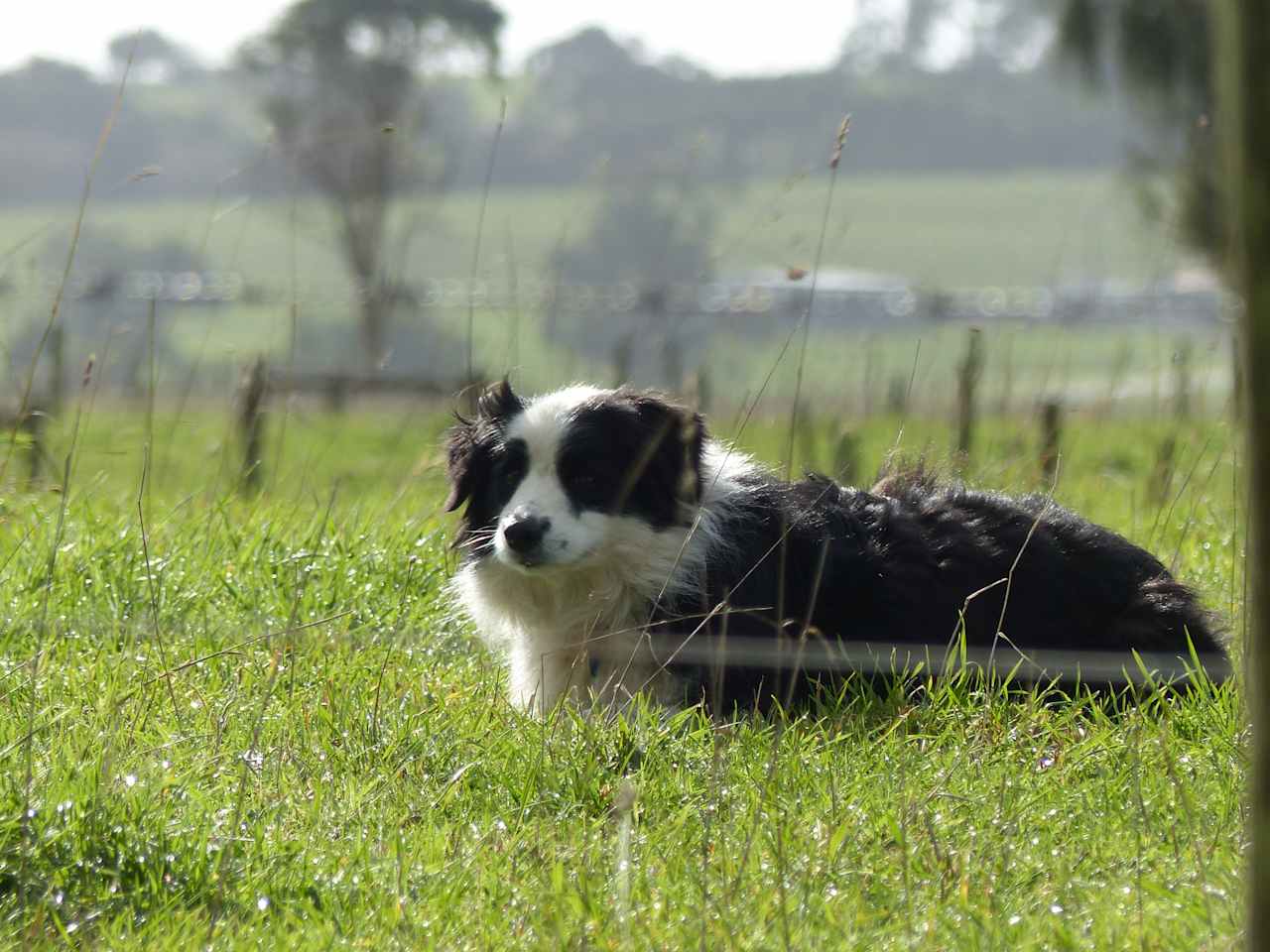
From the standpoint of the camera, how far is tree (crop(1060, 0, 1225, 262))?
55.0 ft

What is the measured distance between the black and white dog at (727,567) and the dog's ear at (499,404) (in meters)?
0.01

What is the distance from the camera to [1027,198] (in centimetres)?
8969

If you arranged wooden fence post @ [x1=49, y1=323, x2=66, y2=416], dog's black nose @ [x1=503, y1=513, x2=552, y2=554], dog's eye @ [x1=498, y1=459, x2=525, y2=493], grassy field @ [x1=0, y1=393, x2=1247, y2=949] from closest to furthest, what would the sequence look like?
grassy field @ [x1=0, y1=393, x2=1247, y2=949] < dog's black nose @ [x1=503, y1=513, x2=552, y2=554] < dog's eye @ [x1=498, y1=459, x2=525, y2=493] < wooden fence post @ [x1=49, y1=323, x2=66, y2=416]

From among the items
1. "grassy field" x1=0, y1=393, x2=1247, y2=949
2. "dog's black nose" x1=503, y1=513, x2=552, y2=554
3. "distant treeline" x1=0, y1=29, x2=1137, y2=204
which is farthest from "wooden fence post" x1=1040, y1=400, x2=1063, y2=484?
"distant treeline" x1=0, y1=29, x2=1137, y2=204

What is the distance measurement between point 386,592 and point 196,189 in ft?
225

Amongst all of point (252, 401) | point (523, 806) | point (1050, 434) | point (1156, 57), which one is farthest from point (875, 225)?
point (523, 806)

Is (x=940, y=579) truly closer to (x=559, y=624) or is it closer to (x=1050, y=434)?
(x=559, y=624)

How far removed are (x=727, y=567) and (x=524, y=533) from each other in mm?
621

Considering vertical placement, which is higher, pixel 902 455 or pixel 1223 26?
pixel 1223 26

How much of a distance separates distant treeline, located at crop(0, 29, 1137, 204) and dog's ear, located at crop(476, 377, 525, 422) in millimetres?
53695

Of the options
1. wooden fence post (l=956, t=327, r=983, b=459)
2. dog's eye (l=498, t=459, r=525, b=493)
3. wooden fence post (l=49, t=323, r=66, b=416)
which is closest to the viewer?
dog's eye (l=498, t=459, r=525, b=493)

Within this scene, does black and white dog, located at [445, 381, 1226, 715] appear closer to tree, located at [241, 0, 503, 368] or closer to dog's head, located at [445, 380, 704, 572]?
dog's head, located at [445, 380, 704, 572]

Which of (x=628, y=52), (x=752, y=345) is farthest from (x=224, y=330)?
(x=628, y=52)

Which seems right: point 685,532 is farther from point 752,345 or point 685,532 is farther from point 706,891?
point 752,345
